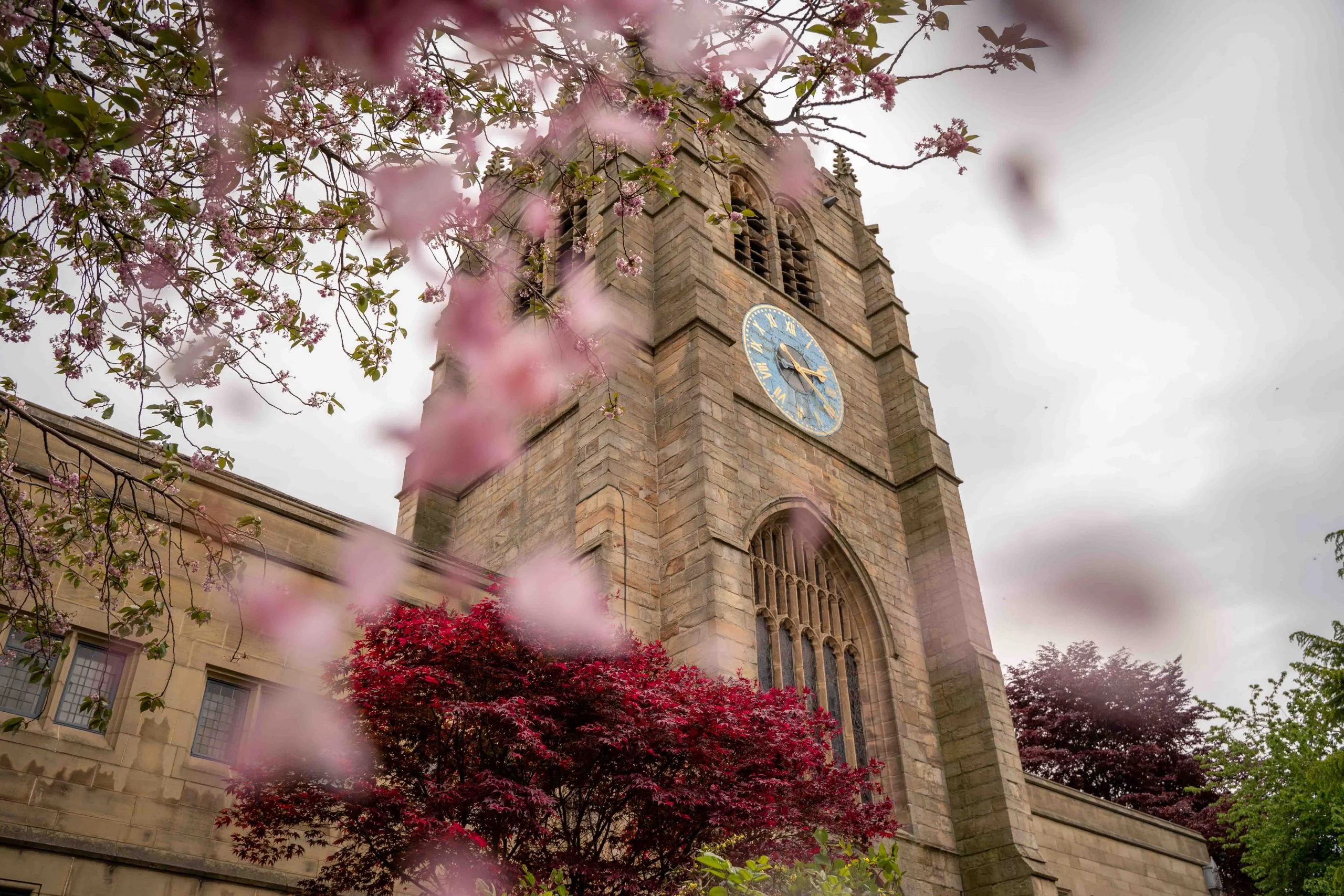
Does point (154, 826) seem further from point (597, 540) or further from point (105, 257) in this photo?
point (597, 540)

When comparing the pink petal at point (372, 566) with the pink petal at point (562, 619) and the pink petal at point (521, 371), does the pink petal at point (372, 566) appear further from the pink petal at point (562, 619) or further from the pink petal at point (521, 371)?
the pink petal at point (521, 371)

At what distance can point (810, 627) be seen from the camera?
55.5ft

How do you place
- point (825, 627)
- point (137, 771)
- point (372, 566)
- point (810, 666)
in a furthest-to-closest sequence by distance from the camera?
point (825, 627), point (810, 666), point (372, 566), point (137, 771)

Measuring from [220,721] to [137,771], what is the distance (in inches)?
38.6

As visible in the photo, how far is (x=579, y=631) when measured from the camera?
9.78m

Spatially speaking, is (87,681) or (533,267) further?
(87,681)

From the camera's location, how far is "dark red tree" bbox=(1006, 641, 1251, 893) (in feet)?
99.4

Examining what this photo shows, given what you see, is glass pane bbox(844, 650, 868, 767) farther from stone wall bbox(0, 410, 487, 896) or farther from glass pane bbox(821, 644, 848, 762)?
stone wall bbox(0, 410, 487, 896)

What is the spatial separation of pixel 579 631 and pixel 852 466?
11.0m

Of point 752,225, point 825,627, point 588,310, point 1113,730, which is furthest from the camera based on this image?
point 1113,730

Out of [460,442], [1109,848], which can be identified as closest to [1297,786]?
[1109,848]

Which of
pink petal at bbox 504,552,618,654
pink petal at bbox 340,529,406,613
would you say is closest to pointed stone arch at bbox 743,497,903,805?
pink petal at bbox 504,552,618,654

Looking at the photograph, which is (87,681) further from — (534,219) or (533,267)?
Answer: (534,219)

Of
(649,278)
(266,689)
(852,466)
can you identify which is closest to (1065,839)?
(852,466)
